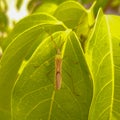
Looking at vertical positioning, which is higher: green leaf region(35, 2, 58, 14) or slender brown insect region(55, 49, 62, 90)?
green leaf region(35, 2, 58, 14)

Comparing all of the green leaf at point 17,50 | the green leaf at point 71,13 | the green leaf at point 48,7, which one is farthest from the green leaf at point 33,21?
the green leaf at point 48,7

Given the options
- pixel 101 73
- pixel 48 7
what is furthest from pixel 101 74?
pixel 48 7

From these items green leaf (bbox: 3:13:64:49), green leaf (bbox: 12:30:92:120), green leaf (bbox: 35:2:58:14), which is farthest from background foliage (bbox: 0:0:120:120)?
green leaf (bbox: 35:2:58:14)

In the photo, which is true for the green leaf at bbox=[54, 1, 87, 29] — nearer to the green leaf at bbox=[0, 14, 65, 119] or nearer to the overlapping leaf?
the green leaf at bbox=[0, 14, 65, 119]

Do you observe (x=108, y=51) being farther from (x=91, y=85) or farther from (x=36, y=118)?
(x=36, y=118)

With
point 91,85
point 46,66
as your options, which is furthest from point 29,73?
point 91,85

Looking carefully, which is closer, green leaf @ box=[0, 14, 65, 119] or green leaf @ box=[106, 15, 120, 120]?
green leaf @ box=[106, 15, 120, 120]
